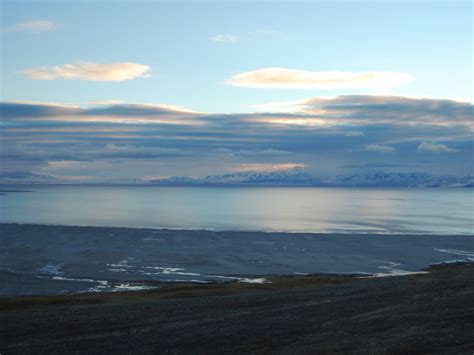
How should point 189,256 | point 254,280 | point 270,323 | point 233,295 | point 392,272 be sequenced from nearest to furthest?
point 270,323
point 233,295
point 254,280
point 392,272
point 189,256

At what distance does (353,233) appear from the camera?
3423 inches

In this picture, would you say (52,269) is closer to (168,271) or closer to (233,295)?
(168,271)

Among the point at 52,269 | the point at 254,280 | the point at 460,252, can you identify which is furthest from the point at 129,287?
the point at 460,252

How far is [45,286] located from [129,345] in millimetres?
25847

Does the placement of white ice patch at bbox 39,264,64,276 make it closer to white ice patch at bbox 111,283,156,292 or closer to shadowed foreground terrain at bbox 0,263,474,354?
white ice patch at bbox 111,283,156,292

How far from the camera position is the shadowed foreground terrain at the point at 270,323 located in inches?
763

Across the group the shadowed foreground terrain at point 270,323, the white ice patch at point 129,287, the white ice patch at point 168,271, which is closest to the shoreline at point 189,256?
the white ice patch at point 168,271

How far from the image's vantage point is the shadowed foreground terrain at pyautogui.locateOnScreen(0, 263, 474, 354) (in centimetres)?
1938

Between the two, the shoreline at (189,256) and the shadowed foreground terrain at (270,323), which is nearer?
the shadowed foreground terrain at (270,323)

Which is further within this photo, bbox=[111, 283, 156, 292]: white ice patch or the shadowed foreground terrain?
bbox=[111, 283, 156, 292]: white ice patch

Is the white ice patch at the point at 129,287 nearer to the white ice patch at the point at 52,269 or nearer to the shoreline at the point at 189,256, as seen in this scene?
the shoreline at the point at 189,256

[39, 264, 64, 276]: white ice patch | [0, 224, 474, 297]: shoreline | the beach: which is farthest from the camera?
[39, 264, 64, 276]: white ice patch

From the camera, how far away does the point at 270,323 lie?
2353cm

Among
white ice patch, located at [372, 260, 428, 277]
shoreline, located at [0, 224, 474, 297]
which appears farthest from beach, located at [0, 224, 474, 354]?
white ice patch, located at [372, 260, 428, 277]
